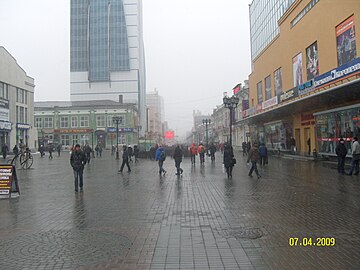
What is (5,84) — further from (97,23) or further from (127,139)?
(97,23)

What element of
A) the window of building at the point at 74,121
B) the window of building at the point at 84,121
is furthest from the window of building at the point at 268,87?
the window of building at the point at 74,121

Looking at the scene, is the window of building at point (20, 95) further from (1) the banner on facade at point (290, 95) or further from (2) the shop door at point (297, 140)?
(2) the shop door at point (297, 140)

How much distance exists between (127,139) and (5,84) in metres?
35.1

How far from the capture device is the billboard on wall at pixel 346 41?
2173 cm

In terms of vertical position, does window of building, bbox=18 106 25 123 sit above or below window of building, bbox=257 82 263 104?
below

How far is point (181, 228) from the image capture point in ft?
22.7

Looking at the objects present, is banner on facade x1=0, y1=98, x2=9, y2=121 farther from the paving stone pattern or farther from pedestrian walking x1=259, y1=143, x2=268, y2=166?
the paving stone pattern

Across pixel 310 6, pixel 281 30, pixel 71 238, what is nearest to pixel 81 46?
pixel 281 30

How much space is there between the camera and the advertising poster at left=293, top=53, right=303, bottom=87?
102ft

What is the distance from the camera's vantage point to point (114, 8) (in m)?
103

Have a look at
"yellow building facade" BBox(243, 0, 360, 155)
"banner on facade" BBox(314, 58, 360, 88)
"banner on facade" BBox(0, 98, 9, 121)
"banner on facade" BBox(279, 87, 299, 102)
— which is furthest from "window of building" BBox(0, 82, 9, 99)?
"banner on facade" BBox(314, 58, 360, 88)

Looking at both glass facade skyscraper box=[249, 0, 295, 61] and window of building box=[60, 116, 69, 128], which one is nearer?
glass facade skyscraper box=[249, 0, 295, 61]

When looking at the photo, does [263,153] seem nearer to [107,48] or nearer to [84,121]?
[84,121]
